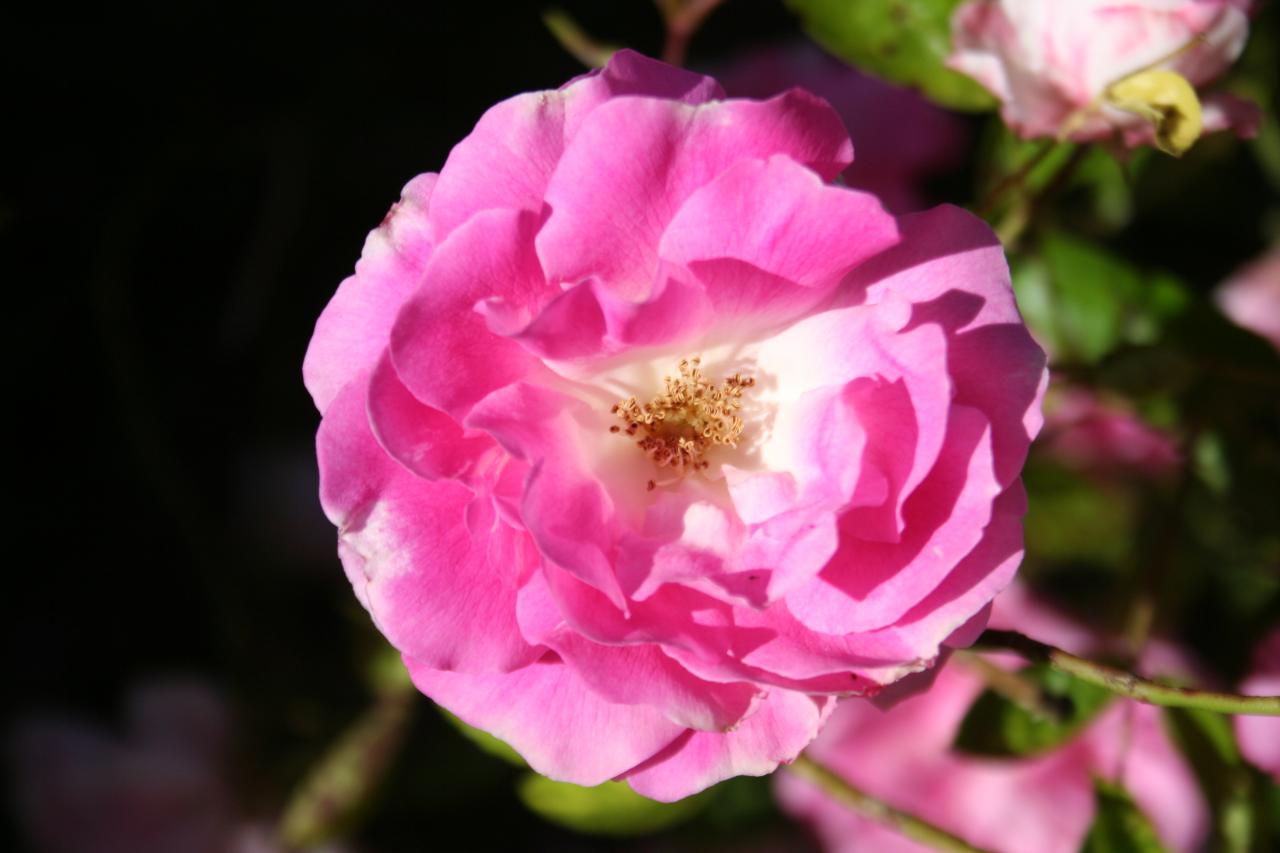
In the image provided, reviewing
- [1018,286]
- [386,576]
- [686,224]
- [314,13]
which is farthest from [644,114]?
[314,13]

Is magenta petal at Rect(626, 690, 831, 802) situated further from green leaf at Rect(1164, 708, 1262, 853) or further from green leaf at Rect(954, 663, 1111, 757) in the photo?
green leaf at Rect(1164, 708, 1262, 853)

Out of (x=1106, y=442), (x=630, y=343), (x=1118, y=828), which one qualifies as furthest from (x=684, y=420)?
(x=1106, y=442)

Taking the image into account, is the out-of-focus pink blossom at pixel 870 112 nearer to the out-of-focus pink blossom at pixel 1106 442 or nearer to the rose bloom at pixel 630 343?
the out-of-focus pink blossom at pixel 1106 442

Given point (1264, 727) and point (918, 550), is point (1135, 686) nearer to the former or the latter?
point (918, 550)

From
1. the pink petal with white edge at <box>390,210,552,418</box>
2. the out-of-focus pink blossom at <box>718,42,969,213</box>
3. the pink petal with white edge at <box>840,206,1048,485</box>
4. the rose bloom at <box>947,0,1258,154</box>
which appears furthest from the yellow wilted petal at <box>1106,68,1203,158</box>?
the out-of-focus pink blossom at <box>718,42,969,213</box>

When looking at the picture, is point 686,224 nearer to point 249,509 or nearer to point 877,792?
point 877,792
